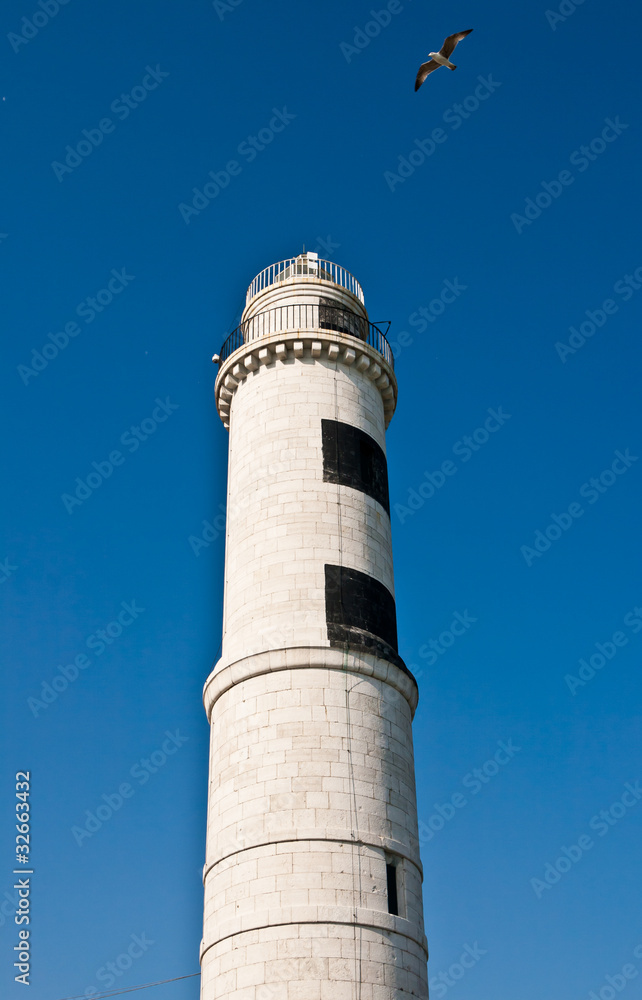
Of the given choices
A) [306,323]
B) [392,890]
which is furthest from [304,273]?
[392,890]

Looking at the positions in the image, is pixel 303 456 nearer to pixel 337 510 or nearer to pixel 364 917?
pixel 337 510

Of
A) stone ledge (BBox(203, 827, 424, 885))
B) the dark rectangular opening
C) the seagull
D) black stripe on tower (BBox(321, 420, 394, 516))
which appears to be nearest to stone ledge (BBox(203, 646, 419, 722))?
the dark rectangular opening

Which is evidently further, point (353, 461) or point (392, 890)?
point (353, 461)

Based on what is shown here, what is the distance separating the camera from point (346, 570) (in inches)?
1017

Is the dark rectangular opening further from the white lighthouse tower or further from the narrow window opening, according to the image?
the narrow window opening

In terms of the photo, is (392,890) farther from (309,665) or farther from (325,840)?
(309,665)

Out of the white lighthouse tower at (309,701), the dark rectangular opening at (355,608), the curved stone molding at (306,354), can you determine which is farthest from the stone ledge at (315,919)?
the curved stone molding at (306,354)

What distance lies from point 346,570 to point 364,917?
8221 millimetres

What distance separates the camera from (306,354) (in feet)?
96.1

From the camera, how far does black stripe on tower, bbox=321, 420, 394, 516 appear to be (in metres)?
27.4

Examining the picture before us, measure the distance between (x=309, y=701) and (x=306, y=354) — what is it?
10.4 meters

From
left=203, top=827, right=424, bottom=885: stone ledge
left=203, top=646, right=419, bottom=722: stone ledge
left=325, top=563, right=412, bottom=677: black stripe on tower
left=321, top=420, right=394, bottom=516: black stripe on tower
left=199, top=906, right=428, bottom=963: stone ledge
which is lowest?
left=199, top=906, right=428, bottom=963: stone ledge

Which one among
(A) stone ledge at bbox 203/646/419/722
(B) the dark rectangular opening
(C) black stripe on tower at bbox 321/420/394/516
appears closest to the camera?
(A) stone ledge at bbox 203/646/419/722

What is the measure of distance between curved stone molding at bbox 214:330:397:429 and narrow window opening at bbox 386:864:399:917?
13.9 metres
